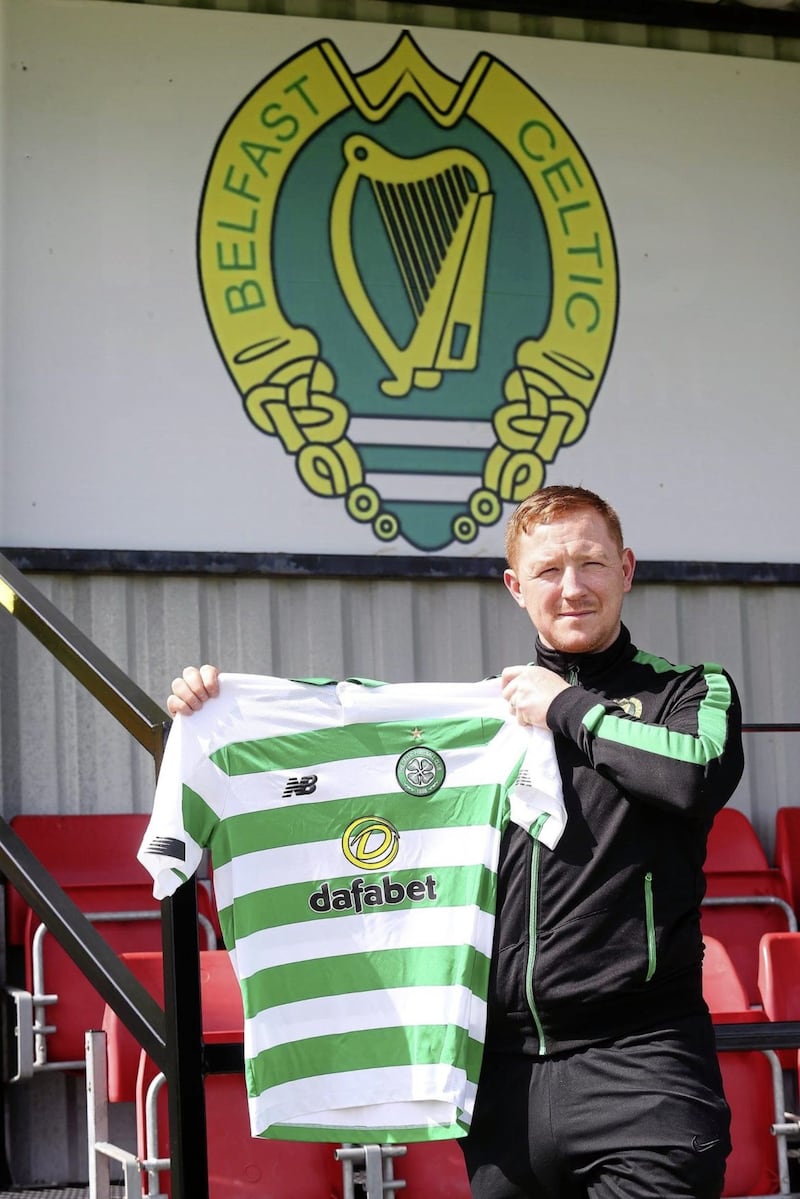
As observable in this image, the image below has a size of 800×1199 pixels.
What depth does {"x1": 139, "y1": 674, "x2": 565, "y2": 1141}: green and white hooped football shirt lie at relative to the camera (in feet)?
9.05

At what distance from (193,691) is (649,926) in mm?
895

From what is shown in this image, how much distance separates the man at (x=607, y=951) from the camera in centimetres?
240

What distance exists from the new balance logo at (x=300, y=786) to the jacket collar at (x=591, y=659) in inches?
19.3

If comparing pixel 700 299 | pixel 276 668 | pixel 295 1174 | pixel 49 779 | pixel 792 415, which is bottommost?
pixel 295 1174

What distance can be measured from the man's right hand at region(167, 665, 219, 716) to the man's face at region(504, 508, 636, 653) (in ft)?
1.89

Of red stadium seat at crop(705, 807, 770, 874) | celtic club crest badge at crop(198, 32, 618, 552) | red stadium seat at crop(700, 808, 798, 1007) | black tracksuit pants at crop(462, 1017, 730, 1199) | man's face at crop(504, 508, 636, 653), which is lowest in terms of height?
black tracksuit pants at crop(462, 1017, 730, 1199)

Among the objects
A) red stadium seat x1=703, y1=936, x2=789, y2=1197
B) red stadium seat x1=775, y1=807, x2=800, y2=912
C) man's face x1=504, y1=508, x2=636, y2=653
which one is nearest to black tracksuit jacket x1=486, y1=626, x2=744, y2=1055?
man's face x1=504, y1=508, x2=636, y2=653

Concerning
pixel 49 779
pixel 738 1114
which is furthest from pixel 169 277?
pixel 738 1114

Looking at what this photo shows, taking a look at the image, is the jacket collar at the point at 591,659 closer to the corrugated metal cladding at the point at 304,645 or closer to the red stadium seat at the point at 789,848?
the corrugated metal cladding at the point at 304,645

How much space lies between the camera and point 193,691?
2834 mm

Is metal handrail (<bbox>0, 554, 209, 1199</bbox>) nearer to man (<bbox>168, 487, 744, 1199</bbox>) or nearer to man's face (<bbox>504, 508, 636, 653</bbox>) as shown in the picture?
man (<bbox>168, 487, 744, 1199</bbox>)

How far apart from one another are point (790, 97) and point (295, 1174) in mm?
4843

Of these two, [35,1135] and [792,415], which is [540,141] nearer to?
[792,415]

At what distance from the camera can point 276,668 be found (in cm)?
577
